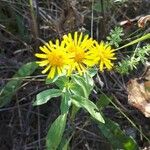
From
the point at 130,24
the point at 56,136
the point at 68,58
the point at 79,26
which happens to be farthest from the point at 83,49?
the point at 130,24

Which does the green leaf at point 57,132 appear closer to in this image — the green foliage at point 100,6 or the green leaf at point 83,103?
the green leaf at point 83,103

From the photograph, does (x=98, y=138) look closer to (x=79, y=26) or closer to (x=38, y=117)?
(x=38, y=117)

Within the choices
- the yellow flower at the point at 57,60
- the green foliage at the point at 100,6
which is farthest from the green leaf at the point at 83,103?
the green foliage at the point at 100,6

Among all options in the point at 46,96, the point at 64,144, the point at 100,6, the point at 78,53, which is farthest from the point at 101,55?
the point at 100,6

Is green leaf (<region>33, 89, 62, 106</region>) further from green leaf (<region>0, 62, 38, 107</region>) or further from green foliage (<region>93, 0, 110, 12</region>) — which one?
green foliage (<region>93, 0, 110, 12</region>)

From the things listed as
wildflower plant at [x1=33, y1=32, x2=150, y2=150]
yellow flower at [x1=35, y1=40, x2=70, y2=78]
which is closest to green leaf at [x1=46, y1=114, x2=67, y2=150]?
wildflower plant at [x1=33, y1=32, x2=150, y2=150]
